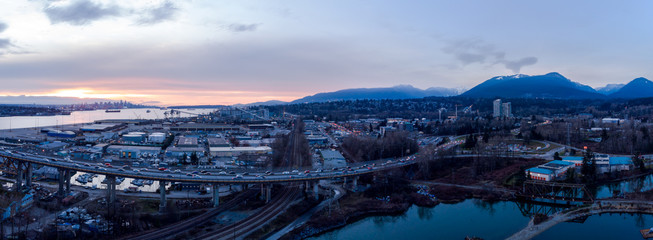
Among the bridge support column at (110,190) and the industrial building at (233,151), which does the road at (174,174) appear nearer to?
the bridge support column at (110,190)

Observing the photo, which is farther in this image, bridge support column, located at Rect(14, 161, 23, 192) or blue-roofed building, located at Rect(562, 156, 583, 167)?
blue-roofed building, located at Rect(562, 156, 583, 167)

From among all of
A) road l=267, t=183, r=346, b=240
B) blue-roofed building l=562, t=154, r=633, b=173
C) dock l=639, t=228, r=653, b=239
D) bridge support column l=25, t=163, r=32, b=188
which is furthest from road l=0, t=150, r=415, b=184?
blue-roofed building l=562, t=154, r=633, b=173

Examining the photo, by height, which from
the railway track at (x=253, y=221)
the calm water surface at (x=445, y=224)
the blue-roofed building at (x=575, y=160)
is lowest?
the calm water surface at (x=445, y=224)

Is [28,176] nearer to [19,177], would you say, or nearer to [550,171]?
[19,177]

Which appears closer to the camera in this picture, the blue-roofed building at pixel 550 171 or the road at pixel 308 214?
the road at pixel 308 214

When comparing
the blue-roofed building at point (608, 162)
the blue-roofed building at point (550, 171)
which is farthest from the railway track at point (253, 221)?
the blue-roofed building at point (608, 162)

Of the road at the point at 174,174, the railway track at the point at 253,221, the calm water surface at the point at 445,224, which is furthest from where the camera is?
the road at the point at 174,174

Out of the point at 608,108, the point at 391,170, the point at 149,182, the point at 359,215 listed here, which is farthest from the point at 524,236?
the point at 608,108

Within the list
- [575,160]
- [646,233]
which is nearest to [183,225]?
[646,233]

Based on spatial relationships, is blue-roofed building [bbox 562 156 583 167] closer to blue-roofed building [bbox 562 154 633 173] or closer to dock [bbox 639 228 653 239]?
blue-roofed building [bbox 562 154 633 173]
